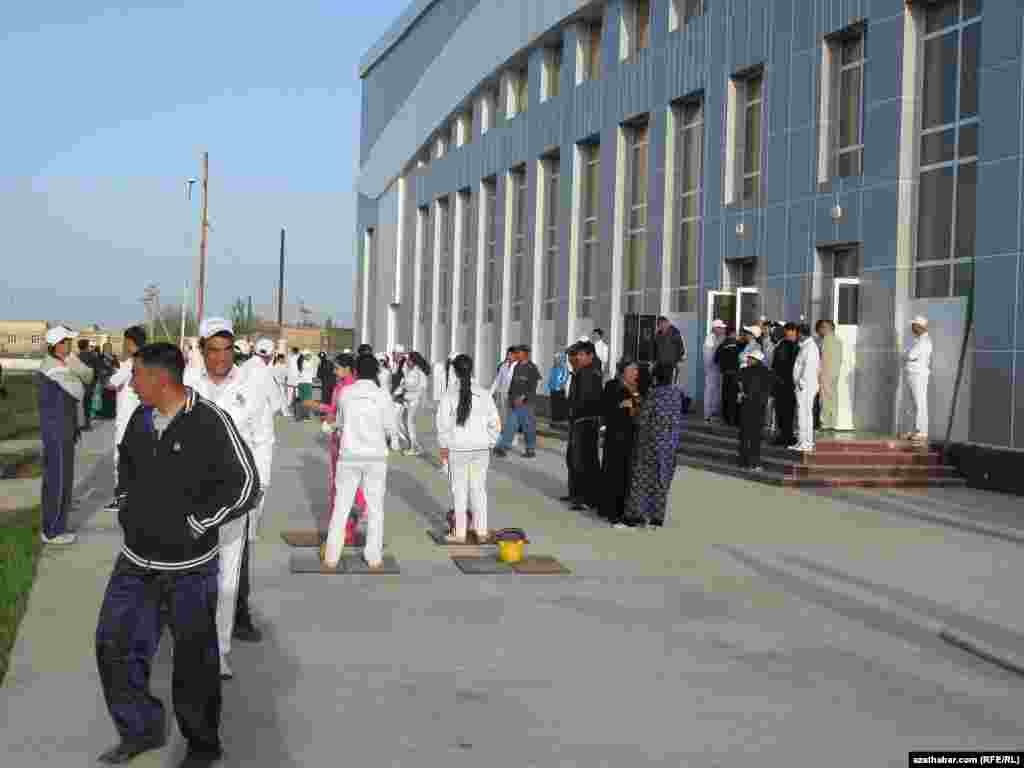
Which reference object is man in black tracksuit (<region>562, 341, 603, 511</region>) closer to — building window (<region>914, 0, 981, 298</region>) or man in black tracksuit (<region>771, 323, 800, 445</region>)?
man in black tracksuit (<region>771, 323, 800, 445</region>)

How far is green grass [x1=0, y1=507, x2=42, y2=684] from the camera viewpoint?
8.30 meters

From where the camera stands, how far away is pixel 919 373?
20250 millimetres

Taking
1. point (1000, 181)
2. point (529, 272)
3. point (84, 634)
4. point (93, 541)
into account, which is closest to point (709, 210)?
point (1000, 181)

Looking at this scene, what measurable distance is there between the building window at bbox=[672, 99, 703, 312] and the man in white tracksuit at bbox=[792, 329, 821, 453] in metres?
10.6

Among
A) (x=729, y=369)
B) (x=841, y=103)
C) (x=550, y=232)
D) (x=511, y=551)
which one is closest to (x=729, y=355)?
(x=729, y=369)

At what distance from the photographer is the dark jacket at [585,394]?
15.5 metres

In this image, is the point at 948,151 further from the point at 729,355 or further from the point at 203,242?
the point at 203,242

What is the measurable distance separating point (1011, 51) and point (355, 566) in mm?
12766

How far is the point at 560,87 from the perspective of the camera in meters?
38.4

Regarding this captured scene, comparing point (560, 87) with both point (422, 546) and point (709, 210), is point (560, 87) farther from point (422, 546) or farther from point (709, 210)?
point (422, 546)

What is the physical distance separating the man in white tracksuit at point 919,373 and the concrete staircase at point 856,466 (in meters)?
0.39

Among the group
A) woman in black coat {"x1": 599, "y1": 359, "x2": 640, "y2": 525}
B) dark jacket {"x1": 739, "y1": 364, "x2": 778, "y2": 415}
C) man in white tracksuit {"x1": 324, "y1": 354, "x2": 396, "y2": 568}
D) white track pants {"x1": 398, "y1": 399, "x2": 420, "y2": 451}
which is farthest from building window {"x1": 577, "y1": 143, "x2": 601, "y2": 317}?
man in white tracksuit {"x1": 324, "y1": 354, "x2": 396, "y2": 568}

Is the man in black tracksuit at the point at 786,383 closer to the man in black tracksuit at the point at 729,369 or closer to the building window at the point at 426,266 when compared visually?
the man in black tracksuit at the point at 729,369

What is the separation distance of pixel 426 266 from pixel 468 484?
42.1 meters
